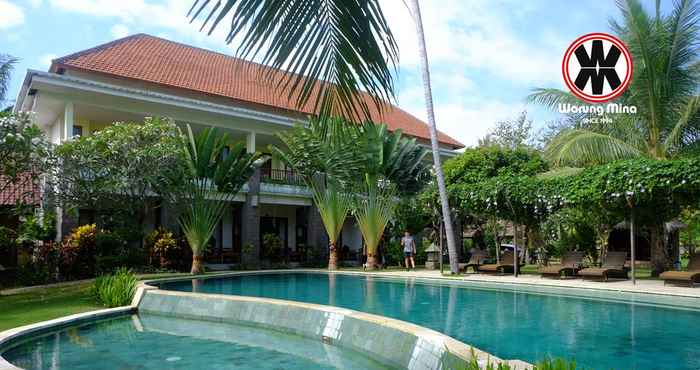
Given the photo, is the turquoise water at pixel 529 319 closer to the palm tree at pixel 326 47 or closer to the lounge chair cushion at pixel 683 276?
the lounge chair cushion at pixel 683 276

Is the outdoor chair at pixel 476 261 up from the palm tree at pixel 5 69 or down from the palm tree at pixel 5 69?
down

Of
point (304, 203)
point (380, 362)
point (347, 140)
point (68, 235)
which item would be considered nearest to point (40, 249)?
point (68, 235)

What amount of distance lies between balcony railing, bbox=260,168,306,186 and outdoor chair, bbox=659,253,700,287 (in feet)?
47.8

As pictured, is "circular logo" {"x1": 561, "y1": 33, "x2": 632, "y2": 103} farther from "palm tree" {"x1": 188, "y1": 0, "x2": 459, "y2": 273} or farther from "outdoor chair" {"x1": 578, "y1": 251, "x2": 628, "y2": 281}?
"palm tree" {"x1": 188, "y1": 0, "x2": 459, "y2": 273}

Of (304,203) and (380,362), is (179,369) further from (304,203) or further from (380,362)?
(304,203)

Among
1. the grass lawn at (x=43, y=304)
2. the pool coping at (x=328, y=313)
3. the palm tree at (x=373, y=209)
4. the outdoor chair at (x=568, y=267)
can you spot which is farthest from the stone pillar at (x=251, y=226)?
the outdoor chair at (x=568, y=267)

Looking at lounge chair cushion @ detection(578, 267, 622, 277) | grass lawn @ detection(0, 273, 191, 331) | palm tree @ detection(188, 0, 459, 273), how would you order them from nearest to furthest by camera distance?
palm tree @ detection(188, 0, 459, 273) → grass lawn @ detection(0, 273, 191, 331) → lounge chair cushion @ detection(578, 267, 622, 277)

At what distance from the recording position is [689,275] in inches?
526

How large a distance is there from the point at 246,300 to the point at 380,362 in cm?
387

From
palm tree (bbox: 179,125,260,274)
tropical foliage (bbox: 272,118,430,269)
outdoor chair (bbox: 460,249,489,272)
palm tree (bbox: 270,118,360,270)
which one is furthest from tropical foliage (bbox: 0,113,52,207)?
outdoor chair (bbox: 460,249,489,272)

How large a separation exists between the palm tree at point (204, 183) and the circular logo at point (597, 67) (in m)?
10.9

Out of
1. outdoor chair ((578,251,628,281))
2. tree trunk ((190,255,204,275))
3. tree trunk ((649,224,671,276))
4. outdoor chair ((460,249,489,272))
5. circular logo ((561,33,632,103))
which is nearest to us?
outdoor chair ((578,251,628,281))

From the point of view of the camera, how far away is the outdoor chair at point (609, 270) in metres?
15.5

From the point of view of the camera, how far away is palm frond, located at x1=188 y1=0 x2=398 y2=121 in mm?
2354
